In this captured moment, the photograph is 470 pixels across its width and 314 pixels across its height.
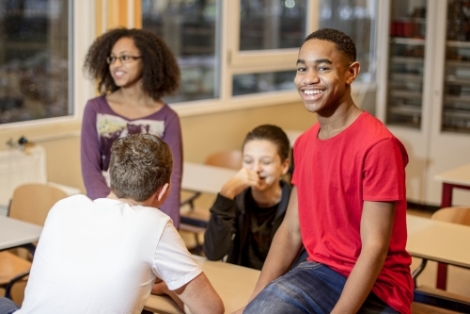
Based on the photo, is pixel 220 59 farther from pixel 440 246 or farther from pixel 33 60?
pixel 440 246

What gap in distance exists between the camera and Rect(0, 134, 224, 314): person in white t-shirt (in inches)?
71.7

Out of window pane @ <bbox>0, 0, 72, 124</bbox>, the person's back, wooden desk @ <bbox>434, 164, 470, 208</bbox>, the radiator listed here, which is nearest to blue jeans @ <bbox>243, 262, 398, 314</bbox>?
the person's back

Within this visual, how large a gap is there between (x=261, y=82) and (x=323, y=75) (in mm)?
3880

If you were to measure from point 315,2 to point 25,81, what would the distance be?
9.33 feet

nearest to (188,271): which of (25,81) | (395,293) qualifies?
(395,293)

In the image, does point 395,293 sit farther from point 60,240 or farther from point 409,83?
point 409,83

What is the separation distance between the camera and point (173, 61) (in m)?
3.34

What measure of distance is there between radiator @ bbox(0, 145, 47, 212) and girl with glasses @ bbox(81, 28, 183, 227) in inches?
38.6

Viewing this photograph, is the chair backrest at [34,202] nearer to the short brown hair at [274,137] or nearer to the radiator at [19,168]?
the radiator at [19,168]

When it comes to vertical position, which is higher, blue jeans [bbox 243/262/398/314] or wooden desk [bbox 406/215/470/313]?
blue jeans [bbox 243/262/398/314]

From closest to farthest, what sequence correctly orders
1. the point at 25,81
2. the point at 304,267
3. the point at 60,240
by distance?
the point at 60,240
the point at 304,267
the point at 25,81

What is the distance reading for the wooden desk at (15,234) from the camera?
8.58 ft

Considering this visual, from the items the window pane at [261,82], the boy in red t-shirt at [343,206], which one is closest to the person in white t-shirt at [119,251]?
the boy in red t-shirt at [343,206]

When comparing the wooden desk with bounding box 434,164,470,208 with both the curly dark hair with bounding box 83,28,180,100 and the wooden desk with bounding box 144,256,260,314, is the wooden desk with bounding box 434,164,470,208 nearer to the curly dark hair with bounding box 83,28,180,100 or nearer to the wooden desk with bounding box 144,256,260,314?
the curly dark hair with bounding box 83,28,180,100
